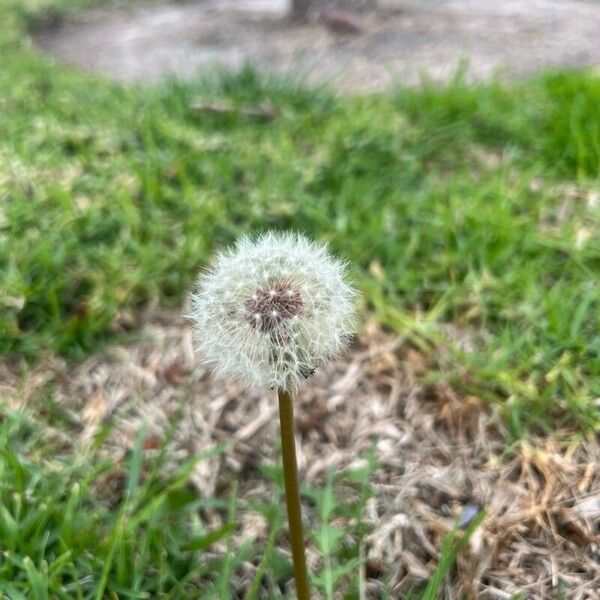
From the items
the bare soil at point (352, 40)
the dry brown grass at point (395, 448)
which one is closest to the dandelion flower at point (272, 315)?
the dry brown grass at point (395, 448)

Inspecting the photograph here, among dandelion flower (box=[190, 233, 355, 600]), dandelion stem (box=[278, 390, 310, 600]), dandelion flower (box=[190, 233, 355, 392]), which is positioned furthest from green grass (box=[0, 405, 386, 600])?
dandelion flower (box=[190, 233, 355, 392])

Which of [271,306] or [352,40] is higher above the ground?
[271,306]

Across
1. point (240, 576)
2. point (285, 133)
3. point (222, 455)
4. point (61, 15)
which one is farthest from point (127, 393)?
point (61, 15)

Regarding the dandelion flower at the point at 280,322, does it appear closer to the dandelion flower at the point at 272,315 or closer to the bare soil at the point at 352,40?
the dandelion flower at the point at 272,315

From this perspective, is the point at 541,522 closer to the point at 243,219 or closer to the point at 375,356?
the point at 375,356

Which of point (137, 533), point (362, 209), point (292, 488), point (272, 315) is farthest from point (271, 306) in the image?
point (362, 209)

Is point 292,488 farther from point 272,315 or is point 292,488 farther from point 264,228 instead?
point 264,228

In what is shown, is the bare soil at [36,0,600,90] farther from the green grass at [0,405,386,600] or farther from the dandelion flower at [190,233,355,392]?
the dandelion flower at [190,233,355,392]
